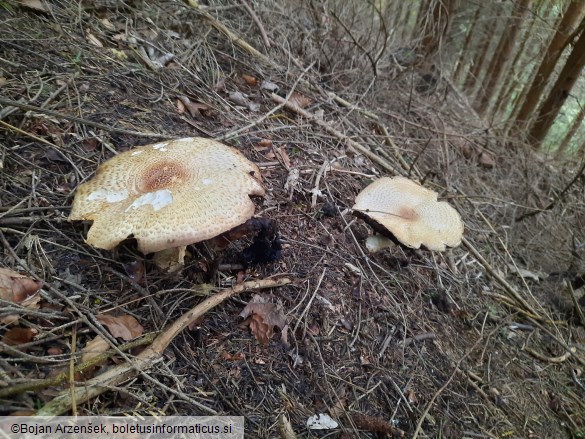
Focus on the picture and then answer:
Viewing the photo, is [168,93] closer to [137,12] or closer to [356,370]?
[137,12]

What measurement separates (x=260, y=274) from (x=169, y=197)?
0.78m

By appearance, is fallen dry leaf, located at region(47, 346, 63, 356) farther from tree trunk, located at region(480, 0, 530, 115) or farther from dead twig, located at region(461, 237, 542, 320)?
tree trunk, located at region(480, 0, 530, 115)

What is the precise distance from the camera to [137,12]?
3.62 metres

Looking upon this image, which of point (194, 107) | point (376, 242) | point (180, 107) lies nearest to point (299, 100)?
point (194, 107)

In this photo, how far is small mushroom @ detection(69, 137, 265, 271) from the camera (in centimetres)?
175

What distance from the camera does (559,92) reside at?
19.9ft

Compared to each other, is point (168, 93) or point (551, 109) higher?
point (168, 93)

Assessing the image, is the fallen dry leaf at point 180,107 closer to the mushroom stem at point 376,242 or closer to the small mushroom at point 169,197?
the small mushroom at point 169,197

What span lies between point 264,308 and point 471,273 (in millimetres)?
2215

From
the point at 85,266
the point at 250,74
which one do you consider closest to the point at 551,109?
the point at 250,74

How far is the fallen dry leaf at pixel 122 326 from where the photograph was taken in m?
1.80

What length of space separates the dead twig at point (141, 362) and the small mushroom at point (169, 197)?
0.32 m

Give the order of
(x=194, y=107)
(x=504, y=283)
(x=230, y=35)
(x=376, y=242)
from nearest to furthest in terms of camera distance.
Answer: (x=376, y=242)
(x=194, y=107)
(x=504, y=283)
(x=230, y=35)

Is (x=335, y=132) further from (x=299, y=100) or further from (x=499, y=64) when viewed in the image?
(x=499, y=64)
